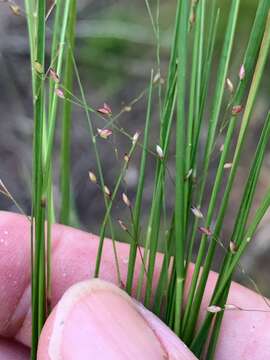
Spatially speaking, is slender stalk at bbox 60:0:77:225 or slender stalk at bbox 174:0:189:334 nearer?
slender stalk at bbox 174:0:189:334

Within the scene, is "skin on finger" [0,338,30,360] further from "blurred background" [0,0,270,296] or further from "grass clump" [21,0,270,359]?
"blurred background" [0,0,270,296]

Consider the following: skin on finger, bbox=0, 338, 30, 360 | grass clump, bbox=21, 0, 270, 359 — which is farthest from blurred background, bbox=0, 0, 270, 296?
grass clump, bbox=21, 0, 270, 359

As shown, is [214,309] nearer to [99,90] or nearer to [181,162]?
[181,162]

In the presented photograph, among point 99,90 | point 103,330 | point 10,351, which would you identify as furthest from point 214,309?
point 99,90

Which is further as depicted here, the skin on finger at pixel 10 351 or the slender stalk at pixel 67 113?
the skin on finger at pixel 10 351

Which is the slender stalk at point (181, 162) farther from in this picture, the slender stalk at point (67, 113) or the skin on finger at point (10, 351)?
the skin on finger at point (10, 351)

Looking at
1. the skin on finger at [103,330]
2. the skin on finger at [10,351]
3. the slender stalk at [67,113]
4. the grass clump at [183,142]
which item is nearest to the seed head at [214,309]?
the grass clump at [183,142]
